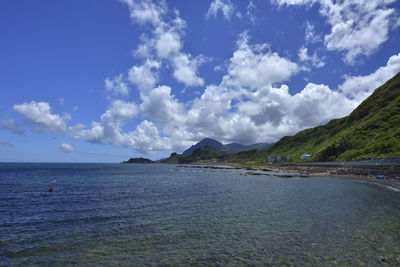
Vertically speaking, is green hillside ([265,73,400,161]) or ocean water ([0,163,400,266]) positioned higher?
green hillside ([265,73,400,161])

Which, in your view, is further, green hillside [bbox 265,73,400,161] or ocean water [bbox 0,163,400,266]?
green hillside [bbox 265,73,400,161]

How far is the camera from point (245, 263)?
14.5m

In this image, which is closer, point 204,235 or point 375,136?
point 204,235

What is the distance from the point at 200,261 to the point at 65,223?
18.9m

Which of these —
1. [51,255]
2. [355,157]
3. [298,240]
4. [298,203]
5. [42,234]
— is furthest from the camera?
[355,157]

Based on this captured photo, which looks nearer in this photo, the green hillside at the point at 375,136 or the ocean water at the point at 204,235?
the ocean water at the point at 204,235

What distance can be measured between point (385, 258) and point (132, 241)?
63.4ft

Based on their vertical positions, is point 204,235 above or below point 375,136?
below

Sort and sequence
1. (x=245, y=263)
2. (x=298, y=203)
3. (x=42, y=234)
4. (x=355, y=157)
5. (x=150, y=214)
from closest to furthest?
(x=245, y=263), (x=42, y=234), (x=150, y=214), (x=298, y=203), (x=355, y=157)

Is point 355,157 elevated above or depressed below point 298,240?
above

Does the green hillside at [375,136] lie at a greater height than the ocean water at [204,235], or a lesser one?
greater

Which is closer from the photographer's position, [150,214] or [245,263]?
[245,263]

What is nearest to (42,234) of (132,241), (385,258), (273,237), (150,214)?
(132,241)

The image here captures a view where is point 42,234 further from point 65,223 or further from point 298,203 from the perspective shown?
point 298,203
